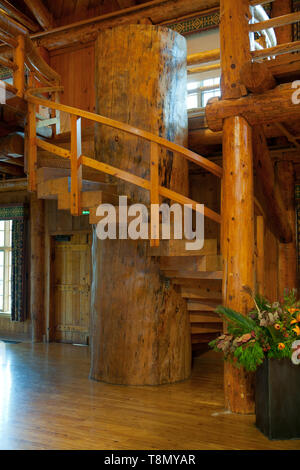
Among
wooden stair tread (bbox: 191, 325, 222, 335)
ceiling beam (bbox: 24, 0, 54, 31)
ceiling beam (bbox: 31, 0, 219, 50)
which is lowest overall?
wooden stair tread (bbox: 191, 325, 222, 335)

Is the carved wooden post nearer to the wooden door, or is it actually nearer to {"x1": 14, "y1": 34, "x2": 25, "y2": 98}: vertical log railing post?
{"x1": 14, "y1": 34, "x2": 25, "y2": 98}: vertical log railing post

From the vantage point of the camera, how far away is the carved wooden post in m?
4.14

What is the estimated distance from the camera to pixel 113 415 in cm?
405

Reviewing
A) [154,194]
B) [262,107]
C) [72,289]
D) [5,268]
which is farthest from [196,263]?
[5,268]

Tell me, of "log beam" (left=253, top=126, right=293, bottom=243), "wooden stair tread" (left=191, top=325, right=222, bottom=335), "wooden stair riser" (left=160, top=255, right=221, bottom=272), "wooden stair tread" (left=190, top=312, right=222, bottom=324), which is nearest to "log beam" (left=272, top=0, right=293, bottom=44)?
"log beam" (left=253, top=126, right=293, bottom=243)

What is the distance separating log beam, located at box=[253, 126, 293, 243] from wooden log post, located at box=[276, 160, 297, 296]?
18cm

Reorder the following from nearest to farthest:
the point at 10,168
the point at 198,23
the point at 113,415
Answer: the point at 113,415, the point at 10,168, the point at 198,23

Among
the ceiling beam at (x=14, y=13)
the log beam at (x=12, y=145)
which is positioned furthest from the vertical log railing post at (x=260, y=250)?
the ceiling beam at (x=14, y=13)

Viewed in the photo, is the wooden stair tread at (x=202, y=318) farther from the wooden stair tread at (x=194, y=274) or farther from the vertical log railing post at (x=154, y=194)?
the vertical log railing post at (x=154, y=194)

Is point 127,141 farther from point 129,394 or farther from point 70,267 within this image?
point 70,267

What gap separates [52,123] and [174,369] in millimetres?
3243

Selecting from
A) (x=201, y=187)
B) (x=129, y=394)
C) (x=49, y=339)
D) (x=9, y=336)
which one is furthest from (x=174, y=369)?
(x=9, y=336)

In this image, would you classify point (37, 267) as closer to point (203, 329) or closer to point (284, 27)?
point (203, 329)

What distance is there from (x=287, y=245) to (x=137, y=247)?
249 cm
